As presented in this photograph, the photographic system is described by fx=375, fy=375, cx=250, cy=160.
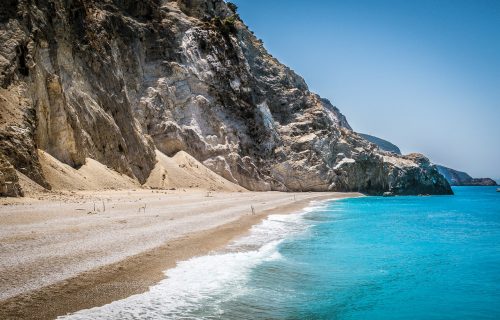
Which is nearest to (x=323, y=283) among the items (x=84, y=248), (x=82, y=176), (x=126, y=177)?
(x=84, y=248)

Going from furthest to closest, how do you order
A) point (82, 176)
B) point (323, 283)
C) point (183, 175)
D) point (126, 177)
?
point (183, 175) → point (126, 177) → point (82, 176) → point (323, 283)

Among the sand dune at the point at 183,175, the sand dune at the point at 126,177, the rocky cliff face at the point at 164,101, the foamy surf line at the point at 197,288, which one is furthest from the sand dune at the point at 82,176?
the foamy surf line at the point at 197,288

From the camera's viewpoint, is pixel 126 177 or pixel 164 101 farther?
pixel 164 101

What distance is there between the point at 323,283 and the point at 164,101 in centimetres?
3620

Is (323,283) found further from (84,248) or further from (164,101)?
(164,101)

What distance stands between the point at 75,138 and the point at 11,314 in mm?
22386

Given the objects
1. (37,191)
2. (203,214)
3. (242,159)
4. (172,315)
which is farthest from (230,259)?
(242,159)

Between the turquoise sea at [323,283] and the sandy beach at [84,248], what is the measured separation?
0.51 metres

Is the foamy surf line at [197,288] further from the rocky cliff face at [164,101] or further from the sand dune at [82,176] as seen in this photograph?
the sand dune at [82,176]

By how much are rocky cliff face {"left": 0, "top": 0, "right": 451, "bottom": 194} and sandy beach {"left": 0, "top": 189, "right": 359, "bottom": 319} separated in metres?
5.39

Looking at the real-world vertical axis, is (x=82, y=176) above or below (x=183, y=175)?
below

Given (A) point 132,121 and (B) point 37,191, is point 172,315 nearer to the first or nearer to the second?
(B) point 37,191

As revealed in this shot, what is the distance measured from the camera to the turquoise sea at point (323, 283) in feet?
22.6

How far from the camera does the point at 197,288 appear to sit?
309 inches
